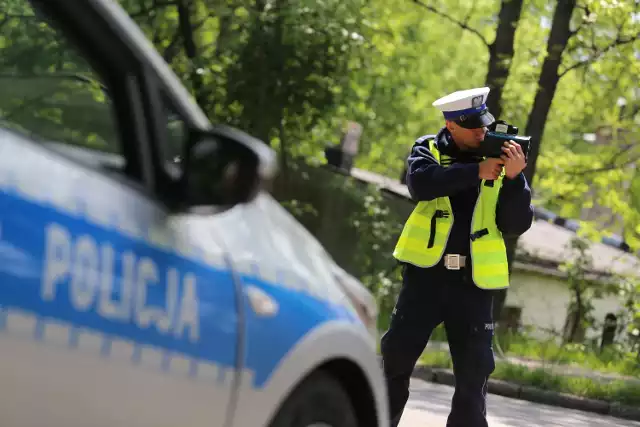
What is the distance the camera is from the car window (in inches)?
104

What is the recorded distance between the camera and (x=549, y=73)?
15156 millimetres

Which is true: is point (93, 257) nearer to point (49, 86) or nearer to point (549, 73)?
point (49, 86)

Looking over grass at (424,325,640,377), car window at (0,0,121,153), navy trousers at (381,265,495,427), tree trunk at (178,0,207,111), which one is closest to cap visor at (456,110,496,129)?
navy trousers at (381,265,495,427)

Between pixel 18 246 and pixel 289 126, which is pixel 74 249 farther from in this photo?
pixel 289 126

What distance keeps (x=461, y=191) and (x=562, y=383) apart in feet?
22.8

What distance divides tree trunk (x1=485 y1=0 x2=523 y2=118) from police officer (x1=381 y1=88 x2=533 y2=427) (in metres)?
10.0

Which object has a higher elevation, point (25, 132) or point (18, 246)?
point (25, 132)

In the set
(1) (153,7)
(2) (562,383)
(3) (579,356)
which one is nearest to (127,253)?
(2) (562,383)

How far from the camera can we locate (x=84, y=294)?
2422 mm

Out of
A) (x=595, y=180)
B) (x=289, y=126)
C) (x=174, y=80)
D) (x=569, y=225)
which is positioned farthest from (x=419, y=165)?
(x=569, y=225)

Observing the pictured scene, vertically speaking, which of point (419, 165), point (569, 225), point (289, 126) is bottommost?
point (569, 225)

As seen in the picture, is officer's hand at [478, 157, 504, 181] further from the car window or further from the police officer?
the car window

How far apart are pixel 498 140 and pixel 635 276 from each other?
42.6 feet

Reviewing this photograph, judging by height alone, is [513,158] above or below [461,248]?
above
